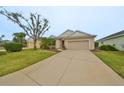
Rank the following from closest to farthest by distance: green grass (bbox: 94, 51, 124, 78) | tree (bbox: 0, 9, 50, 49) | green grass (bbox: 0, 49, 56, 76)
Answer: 1. green grass (bbox: 94, 51, 124, 78)
2. green grass (bbox: 0, 49, 56, 76)
3. tree (bbox: 0, 9, 50, 49)

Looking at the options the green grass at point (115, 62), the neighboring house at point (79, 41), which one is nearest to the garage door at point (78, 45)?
the neighboring house at point (79, 41)

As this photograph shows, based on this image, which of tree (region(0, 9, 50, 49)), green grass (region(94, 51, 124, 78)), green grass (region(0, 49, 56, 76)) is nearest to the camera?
green grass (region(94, 51, 124, 78))

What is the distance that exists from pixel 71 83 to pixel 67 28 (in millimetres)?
29031

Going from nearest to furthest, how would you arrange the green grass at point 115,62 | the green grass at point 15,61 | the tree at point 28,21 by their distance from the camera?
the green grass at point 115,62 < the green grass at point 15,61 < the tree at point 28,21

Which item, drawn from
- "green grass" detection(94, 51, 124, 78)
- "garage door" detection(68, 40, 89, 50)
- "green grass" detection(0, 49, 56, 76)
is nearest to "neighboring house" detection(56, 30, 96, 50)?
"garage door" detection(68, 40, 89, 50)

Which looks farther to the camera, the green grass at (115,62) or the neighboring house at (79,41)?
the neighboring house at (79,41)

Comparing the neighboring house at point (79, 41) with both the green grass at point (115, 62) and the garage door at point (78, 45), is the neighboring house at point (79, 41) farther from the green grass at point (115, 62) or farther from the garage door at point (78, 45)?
the green grass at point (115, 62)

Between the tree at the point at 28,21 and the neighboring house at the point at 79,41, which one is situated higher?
the tree at the point at 28,21

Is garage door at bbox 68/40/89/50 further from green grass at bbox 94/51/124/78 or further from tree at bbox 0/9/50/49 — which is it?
green grass at bbox 94/51/124/78

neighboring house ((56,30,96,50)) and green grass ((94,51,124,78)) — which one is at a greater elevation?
neighboring house ((56,30,96,50))

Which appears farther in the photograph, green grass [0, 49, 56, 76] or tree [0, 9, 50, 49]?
tree [0, 9, 50, 49]

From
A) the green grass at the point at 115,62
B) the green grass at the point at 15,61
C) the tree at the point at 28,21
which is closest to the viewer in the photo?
the green grass at the point at 115,62

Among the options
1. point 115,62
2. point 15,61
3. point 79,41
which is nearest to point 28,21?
point 79,41
